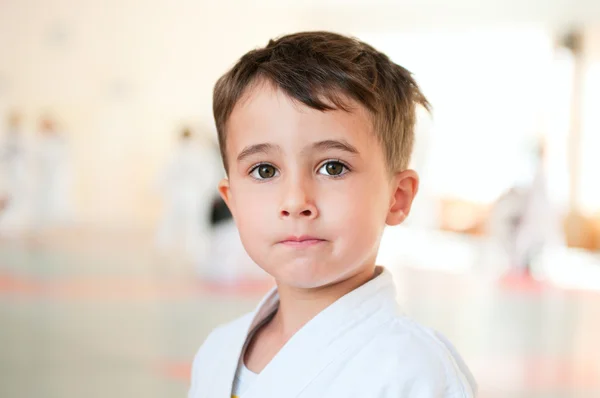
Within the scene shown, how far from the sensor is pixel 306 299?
187cm

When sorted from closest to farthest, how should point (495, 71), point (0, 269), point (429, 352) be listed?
point (429, 352)
point (0, 269)
point (495, 71)

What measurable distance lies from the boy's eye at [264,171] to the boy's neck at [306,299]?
27cm

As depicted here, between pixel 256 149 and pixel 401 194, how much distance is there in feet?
1.24

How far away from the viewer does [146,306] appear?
8258 millimetres

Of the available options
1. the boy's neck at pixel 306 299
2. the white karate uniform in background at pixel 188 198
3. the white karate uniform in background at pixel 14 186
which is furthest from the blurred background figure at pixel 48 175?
the boy's neck at pixel 306 299

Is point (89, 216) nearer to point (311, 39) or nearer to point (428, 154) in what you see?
point (428, 154)

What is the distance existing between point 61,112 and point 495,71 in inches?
404

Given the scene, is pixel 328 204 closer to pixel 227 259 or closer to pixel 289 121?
pixel 289 121

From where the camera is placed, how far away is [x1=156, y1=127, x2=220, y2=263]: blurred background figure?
43.2 feet

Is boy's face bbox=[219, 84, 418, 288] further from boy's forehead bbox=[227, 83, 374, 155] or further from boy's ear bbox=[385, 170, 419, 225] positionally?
boy's ear bbox=[385, 170, 419, 225]

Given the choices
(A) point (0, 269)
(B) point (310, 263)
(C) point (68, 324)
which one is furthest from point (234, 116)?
(A) point (0, 269)

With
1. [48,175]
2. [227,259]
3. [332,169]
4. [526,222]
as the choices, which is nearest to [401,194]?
[332,169]

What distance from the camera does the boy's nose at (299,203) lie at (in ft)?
5.36

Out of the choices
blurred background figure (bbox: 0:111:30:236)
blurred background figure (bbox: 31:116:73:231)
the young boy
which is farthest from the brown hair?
blurred background figure (bbox: 31:116:73:231)
